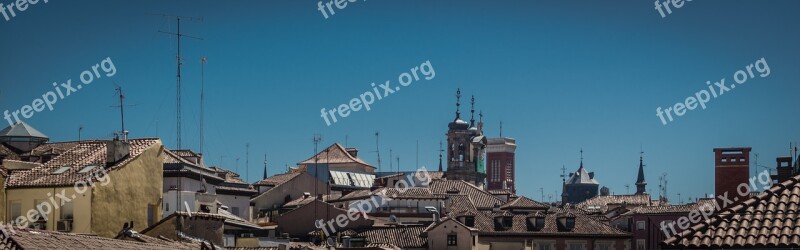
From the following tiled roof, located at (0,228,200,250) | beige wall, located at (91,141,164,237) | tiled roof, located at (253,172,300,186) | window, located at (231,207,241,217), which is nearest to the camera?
tiled roof, located at (0,228,200,250)

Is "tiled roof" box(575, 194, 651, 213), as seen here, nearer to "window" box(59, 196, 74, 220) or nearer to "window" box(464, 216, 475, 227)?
"window" box(464, 216, 475, 227)

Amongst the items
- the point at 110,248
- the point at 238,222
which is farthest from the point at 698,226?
the point at 238,222

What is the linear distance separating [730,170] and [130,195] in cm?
2201

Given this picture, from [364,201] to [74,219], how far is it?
46389 millimetres

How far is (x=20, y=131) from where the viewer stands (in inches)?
2667

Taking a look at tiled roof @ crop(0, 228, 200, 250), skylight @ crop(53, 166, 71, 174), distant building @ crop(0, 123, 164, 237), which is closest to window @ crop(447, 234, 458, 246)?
distant building @ crop(0, 123, 164, 237)

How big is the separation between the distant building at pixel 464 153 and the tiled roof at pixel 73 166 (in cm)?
10398

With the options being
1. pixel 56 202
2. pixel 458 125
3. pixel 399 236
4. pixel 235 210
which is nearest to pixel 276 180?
pixel 235 210

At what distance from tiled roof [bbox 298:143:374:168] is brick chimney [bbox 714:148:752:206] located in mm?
85308

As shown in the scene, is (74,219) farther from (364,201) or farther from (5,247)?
(364,201)

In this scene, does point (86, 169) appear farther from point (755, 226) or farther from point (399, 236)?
point (755, 226)

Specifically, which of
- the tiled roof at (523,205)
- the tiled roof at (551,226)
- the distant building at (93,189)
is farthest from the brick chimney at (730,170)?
the tiled roof at (523,205)

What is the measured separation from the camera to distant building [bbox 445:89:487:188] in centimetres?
15512

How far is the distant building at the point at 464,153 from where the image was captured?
155125 mm
